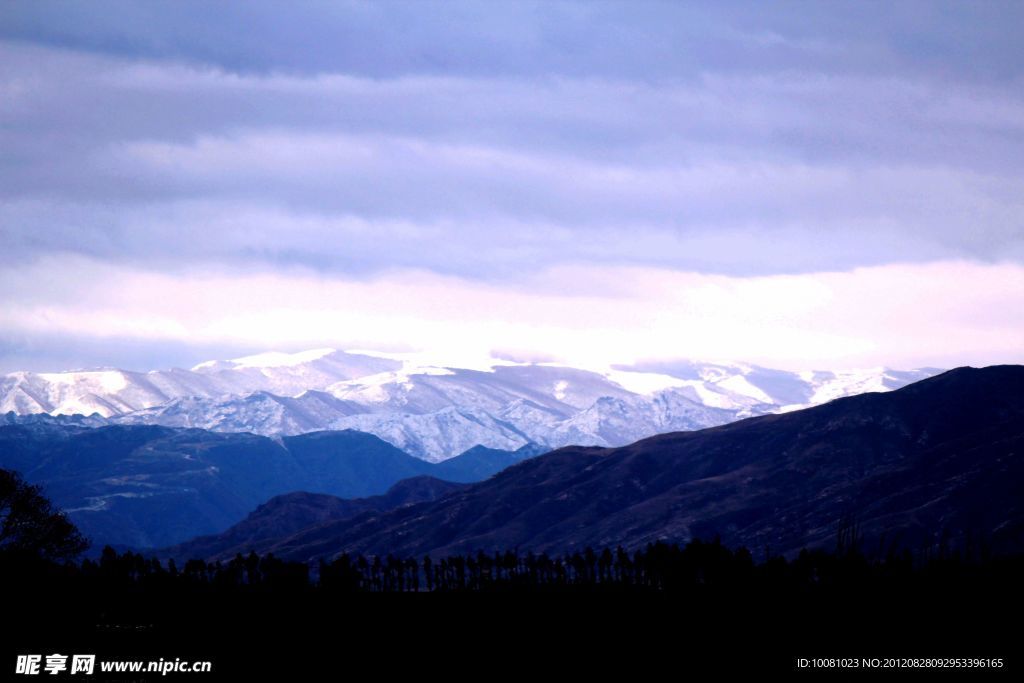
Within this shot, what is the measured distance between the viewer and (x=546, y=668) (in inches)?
7672

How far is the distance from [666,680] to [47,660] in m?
77.5

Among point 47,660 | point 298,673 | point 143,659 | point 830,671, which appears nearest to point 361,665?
point 298,673

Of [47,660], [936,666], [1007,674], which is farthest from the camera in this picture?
[936,666]

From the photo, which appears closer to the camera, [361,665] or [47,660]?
[47,660]

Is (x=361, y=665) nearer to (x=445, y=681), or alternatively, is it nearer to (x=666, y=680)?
(x=445, y=681)

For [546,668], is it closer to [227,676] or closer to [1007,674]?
[227,676]

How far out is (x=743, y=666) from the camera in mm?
195375

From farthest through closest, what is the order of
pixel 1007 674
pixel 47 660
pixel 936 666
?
pixel 936 666 → pixel 1007 674 → pixel 47 660

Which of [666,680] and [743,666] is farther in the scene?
[743,666]

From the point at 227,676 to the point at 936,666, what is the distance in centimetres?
9742

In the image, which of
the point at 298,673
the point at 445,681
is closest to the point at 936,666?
the point at 445,681

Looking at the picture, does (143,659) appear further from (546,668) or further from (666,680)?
(666,680)

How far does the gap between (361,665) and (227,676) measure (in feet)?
84.5

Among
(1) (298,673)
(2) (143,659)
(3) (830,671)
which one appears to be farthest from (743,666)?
(2) (143,659)
